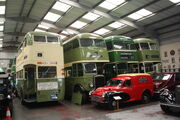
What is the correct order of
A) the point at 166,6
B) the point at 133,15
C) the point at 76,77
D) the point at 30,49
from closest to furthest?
the point at 30,49
the point at 76,77
the point at 166,6
the point at 133,15

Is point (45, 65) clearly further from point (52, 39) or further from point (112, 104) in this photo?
point (112, 104)

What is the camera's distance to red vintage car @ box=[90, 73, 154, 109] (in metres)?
8.49

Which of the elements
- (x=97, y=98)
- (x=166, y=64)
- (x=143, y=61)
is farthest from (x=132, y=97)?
(x=166, y=64)

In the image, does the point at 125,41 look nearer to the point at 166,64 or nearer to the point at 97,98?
the point at 97,98

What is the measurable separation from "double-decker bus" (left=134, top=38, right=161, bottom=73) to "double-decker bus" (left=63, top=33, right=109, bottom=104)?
3538 mm

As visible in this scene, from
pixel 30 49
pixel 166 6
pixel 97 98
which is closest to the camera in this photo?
pixel 97 98

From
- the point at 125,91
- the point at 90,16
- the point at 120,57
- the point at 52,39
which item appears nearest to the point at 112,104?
the point at 125,91

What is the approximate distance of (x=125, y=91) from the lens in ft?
29.0

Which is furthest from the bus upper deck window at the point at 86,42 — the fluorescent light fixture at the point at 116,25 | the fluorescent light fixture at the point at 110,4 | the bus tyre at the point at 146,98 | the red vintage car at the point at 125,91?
the fluorescent light fixture at the point at 116,25

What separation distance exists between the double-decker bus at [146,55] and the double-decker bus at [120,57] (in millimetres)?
548

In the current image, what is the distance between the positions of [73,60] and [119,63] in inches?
122

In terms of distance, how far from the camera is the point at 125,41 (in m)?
12.9

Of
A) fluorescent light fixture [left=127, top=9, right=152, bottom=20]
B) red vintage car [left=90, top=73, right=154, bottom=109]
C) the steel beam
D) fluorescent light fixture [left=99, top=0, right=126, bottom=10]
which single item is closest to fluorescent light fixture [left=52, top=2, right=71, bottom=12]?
the steel beam

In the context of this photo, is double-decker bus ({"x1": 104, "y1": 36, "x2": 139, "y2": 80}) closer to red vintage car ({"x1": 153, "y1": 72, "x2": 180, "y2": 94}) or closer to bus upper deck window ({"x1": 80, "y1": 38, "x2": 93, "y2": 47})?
bus upper deck window ({"x1": 80, "y1": 38, "x2": 93, "y2": 47})
